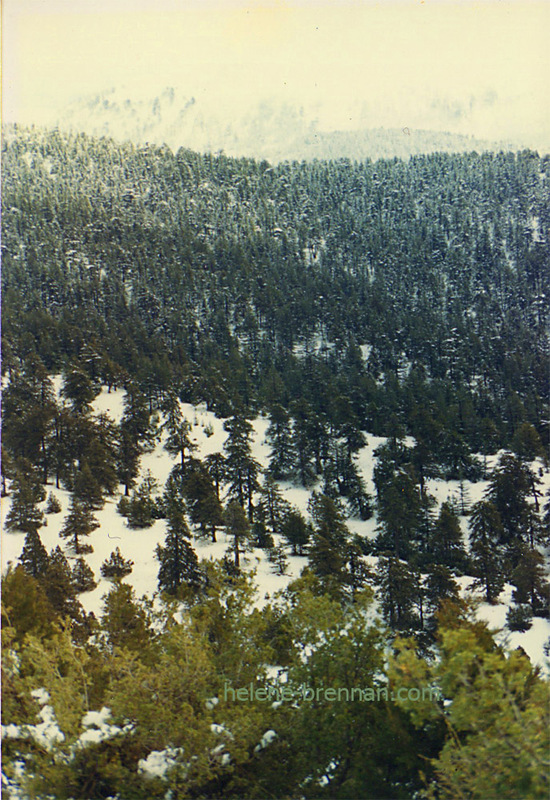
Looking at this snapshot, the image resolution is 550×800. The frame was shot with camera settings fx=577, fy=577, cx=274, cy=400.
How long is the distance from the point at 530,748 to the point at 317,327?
11676 centimetres

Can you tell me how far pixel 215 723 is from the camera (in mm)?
12625

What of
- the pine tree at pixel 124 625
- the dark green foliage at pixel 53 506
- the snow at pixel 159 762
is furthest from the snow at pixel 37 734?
the dark green foliage at pixel 53 506

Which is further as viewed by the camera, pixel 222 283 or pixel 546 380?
pixel 222 283

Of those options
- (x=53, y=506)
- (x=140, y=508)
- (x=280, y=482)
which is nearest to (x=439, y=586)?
(x=140, y=508)

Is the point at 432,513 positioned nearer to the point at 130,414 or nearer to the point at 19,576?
the point at 130,414

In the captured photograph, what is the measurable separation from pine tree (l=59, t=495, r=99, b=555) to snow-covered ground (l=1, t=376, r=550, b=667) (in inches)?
34.4

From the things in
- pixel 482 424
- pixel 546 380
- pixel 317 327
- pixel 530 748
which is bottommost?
pixel 530 748

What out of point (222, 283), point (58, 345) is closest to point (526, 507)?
point (58, 345)

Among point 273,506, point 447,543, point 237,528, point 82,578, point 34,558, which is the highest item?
point 273,506

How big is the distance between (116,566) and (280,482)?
1070 inches

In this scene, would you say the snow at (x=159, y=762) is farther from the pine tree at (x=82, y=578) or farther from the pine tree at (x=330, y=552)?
the pine tree at (x=82, y=578)

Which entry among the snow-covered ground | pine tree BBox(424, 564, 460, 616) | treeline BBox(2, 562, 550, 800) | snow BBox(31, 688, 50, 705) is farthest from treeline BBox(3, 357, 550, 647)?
treeline BBox(2, 562, 550, 800)

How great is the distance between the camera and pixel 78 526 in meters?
44.8

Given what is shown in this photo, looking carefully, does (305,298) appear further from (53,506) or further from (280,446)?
(53,506)
